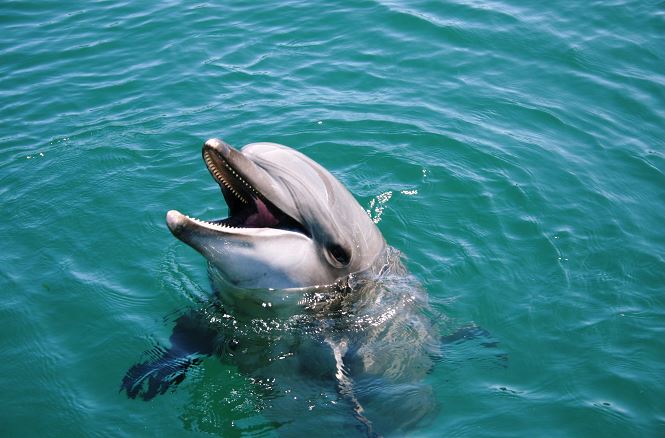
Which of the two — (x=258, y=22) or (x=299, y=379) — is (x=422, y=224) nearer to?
(x=299, y=379)

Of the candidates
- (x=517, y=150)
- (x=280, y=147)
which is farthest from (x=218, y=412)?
(x=517, y=150)

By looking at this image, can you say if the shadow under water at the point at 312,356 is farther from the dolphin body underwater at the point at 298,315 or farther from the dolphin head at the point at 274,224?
the dolphin head at the point at 274,224

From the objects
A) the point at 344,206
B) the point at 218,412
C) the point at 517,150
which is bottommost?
the point at 218,412

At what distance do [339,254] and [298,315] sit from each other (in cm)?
78

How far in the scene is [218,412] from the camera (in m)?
7.71

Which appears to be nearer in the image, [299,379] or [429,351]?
[299,379]

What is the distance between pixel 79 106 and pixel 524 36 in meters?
9.38

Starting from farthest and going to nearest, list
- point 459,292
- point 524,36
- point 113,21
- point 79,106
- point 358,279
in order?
point 113,21
point 524,36
point 79,106
point 459,292
point 358,279

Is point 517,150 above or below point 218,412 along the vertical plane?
above

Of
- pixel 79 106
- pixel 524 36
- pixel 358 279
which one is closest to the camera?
pixel 358 279

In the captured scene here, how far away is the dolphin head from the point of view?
23.1 ft

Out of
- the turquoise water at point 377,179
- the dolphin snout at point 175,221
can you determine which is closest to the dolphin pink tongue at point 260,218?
the dolphin snout at point 175,221

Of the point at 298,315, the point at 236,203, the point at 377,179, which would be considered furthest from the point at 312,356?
the point at 377,179

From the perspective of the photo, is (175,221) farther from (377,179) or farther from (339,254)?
(377,179)
